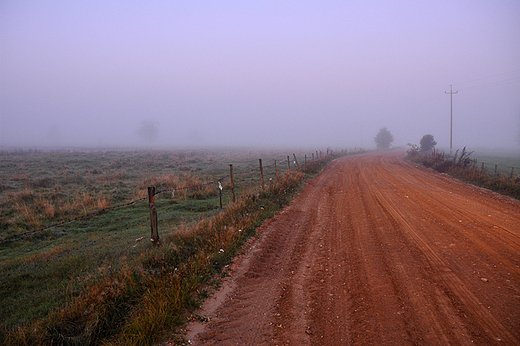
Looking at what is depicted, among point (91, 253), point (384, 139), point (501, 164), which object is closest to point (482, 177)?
point (91, 253)

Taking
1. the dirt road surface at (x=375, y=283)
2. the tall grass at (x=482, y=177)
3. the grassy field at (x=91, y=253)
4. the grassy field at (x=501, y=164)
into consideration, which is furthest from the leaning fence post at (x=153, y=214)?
the grassy field at (x=501, y=164)

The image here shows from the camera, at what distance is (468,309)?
13.5 ft

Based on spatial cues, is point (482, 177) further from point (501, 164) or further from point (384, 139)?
point (384, 139)

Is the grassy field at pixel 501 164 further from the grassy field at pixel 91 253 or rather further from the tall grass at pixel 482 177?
the grassy field at pixel 91 253

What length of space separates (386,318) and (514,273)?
2983mm

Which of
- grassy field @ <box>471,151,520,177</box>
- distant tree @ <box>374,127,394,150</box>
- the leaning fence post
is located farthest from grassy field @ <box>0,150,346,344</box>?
distant tree @ <box>374,127,394,150</box>

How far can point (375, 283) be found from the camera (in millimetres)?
4969

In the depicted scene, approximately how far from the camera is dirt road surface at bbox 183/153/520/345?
12.3 ft

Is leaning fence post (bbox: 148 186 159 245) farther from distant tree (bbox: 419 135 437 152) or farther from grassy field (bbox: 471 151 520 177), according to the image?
distant tree (bbox: 419 135 437 152)

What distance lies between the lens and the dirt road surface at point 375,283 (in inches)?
147

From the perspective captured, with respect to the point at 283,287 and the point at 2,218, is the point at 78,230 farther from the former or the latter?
the point at 283,287

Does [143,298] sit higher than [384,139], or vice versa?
[384,139]

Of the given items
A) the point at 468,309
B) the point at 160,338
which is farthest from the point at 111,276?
the point at 468,309

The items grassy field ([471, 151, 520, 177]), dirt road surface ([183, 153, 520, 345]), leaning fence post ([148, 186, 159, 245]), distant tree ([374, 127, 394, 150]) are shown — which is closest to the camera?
dirt road surface ([183, 153, 520, 345])
